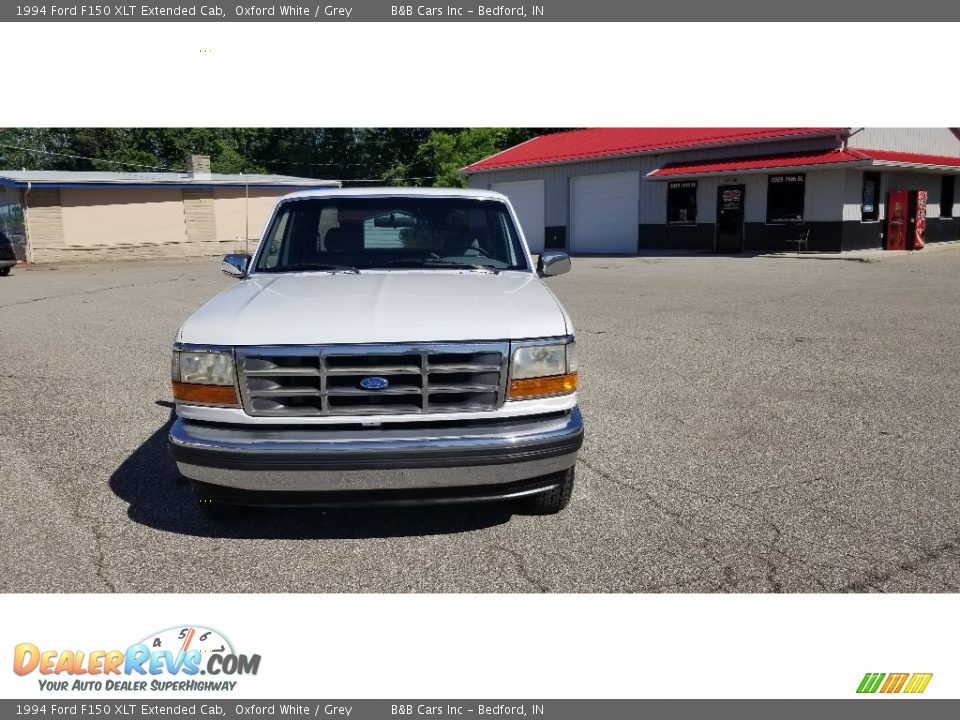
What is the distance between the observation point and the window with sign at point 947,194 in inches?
1174

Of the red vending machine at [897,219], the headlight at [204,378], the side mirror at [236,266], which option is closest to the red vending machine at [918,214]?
the red vending machine at [897,219]

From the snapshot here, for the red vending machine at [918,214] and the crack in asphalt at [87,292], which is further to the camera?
the red vending machine at [918,214]

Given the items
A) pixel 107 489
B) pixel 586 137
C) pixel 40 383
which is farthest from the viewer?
pixel 586 137

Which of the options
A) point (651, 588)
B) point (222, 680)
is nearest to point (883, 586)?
point (651, 588)

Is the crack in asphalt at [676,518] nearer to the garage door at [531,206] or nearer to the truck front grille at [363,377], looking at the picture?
the truck front grille at [363,377]

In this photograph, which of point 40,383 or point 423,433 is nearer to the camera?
point 423,433

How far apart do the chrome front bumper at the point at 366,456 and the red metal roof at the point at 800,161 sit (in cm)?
2254

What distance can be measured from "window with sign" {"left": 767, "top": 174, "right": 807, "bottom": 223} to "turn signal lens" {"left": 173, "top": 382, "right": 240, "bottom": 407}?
81.7 ft

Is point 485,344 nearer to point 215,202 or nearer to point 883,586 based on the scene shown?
point 883,586

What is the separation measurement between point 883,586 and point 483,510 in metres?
1.92

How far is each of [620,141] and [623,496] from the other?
29170 mm

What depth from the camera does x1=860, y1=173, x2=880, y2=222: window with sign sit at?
82.0 ft

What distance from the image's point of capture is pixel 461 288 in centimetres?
429

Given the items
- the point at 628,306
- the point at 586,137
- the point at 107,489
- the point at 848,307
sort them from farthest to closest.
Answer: the point at 586,137, the point at 628,306, the point at 848,307, the point at 107,489
